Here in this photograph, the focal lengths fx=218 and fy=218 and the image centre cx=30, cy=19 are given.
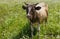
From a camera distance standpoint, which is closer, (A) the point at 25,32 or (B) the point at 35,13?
(B) the point at 35,13

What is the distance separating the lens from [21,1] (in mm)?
19625

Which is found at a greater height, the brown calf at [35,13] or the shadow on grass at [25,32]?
the brown calf at [35,13]

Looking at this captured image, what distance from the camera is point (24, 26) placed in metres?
11.7

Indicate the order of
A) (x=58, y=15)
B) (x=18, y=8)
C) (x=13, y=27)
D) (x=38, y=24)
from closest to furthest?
(x=38, y=24) < (x=13, y=27) < (x=58, y=15) < (x=18, y=8)

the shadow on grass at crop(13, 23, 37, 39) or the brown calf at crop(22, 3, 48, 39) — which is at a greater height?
the brown calf at crop(22, 3, 48, 39)

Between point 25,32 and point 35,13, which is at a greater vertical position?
point 35,13

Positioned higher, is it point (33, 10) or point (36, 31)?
point (33, 10)

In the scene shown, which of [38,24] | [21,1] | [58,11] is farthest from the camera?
[21,1]

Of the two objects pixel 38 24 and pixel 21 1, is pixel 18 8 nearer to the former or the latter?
pixel 21 1

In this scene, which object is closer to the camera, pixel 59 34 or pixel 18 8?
pixel 59 34

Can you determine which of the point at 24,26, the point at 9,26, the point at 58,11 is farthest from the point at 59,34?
the point at 58,11

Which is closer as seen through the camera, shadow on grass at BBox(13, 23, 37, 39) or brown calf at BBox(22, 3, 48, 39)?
brown calf at BBox(22, 3, 48, 39)

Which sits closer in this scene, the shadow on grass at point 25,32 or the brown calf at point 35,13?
the brown calf at point 35,13

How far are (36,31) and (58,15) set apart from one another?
2688 mm
